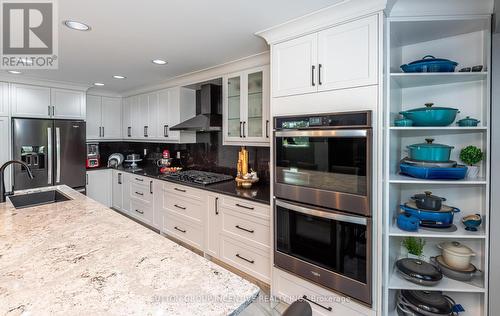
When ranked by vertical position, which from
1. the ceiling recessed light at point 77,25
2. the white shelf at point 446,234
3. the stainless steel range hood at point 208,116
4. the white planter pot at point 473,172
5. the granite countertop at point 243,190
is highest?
the ceiling recessed light at point 77,25

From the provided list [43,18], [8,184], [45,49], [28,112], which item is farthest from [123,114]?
[43,18]

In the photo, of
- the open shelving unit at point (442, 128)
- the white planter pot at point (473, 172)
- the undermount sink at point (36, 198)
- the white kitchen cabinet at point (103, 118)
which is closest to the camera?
the open shelving unit at point (442, 128)

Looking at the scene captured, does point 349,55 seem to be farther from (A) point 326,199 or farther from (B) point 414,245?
(B) point 414,245

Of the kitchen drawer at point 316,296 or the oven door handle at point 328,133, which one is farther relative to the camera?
the kitchen drawer at point 316,296

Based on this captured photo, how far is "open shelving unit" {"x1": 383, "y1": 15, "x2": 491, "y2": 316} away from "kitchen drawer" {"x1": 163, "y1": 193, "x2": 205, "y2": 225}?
1.86 meters

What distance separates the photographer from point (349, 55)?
164cm

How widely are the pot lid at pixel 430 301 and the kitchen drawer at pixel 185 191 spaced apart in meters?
1.97

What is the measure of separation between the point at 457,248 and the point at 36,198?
326 centimetres

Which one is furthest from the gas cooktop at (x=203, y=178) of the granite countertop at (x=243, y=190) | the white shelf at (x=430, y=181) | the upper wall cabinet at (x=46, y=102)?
the upper wall cabinet at (x=46, y=102)

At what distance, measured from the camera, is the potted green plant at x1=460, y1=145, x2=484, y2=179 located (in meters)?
1.70

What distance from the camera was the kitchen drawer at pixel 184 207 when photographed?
2.81 m

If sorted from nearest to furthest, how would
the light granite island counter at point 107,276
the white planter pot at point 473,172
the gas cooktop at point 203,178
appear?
the light granite island counter at point 107,276, the white planter pot at point 473,172, the gas cooktop at point 203,178

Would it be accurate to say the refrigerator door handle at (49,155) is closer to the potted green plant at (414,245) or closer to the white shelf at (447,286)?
the white shelf at (447,286)

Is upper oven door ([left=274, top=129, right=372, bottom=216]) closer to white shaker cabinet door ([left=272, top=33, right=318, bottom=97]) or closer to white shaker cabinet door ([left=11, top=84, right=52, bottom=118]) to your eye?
white shaker cabinet door ([left=272, top=33, right=318, bottom=97])
